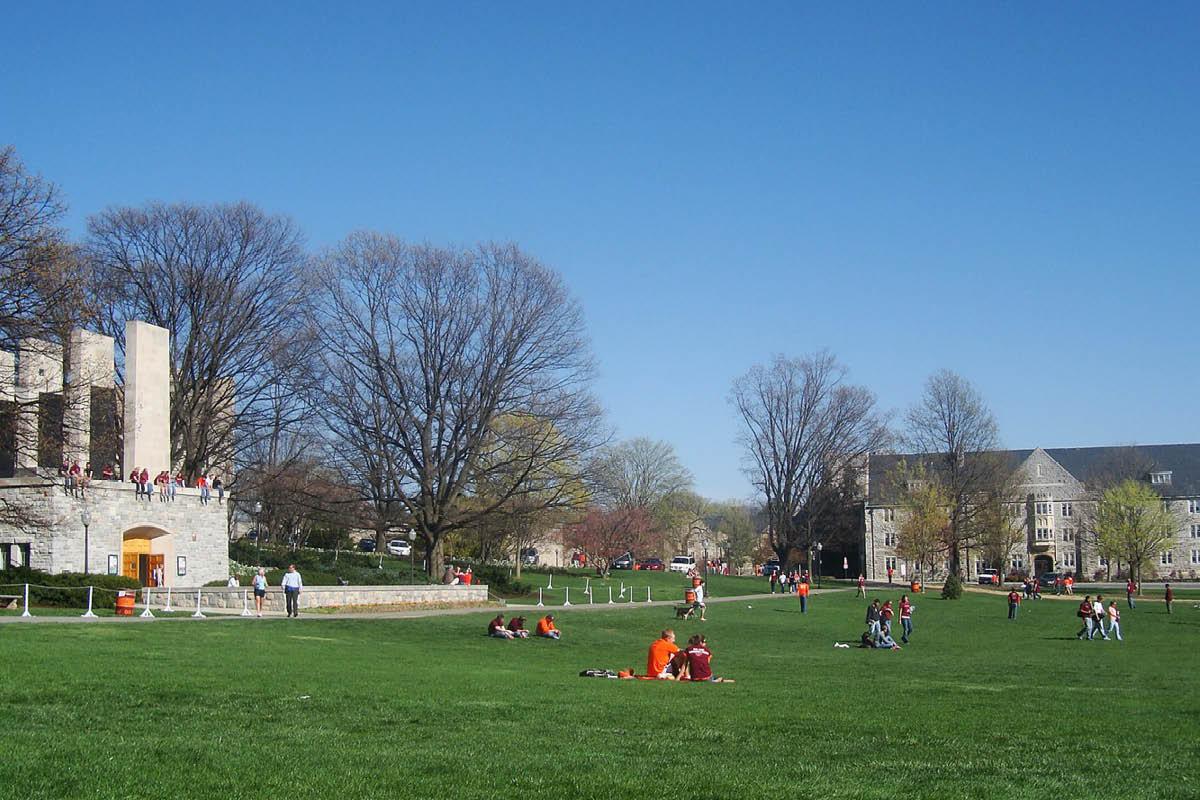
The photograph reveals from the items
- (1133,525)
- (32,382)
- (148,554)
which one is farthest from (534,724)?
(1133,525)

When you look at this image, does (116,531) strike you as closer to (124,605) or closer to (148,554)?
(148,554)

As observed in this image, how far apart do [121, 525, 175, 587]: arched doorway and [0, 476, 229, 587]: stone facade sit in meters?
0.04

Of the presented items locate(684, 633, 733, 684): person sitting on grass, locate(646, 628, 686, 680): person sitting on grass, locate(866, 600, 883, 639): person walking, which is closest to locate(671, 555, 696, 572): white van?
locate(866, 600, 883, 639): person walking

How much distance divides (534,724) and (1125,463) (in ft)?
375

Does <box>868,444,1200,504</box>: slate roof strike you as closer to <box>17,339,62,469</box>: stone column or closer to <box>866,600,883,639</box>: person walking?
<box>866,600,883,639</box>: person walking

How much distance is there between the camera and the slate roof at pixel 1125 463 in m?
115

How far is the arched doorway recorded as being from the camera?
1854 inches

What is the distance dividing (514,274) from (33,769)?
4870cm

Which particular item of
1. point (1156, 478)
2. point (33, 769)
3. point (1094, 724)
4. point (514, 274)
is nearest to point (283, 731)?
point (33, 769)

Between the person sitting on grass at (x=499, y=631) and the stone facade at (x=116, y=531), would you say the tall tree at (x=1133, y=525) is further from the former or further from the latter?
the person sitting on grass at (x=499, y=631)

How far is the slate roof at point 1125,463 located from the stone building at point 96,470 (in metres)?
75.7

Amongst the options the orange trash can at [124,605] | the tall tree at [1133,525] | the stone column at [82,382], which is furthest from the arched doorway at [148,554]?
the tall tree at [1133,525]

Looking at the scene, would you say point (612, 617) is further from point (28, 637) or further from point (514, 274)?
point (28, 637)

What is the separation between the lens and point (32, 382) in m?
40.6
